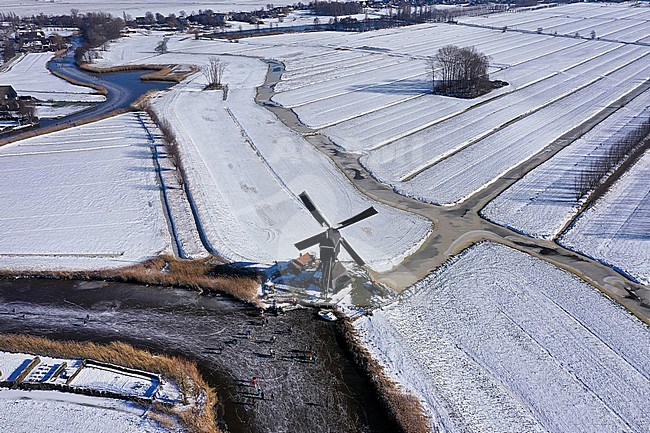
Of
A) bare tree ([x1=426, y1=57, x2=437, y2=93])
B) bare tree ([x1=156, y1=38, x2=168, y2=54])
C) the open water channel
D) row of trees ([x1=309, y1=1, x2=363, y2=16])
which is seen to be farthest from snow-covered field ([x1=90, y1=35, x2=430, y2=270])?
row of trees ([x1=309, y1=1, x2=363, y2=16])

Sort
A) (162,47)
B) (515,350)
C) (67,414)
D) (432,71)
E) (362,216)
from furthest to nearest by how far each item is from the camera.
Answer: (162,47) < (432,71) < (362,216) < (515,350) < (67,414)

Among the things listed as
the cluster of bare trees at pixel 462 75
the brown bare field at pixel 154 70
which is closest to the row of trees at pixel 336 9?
the brown bare field at pixel 154 70

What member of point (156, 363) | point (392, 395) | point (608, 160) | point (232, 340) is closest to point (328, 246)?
point (232, 340)

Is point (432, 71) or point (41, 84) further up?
point (41, 84)

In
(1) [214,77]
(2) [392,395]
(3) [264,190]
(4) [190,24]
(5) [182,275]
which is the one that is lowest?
(2) [392,395]

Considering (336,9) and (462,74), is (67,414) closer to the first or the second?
(462,74)

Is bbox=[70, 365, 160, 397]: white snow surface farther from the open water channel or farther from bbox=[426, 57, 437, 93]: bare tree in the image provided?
bbox=[426, 57, 437, 93]: bare tree

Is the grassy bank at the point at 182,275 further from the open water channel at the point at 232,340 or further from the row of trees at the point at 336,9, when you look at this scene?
the row of trees at the point at 336,9
